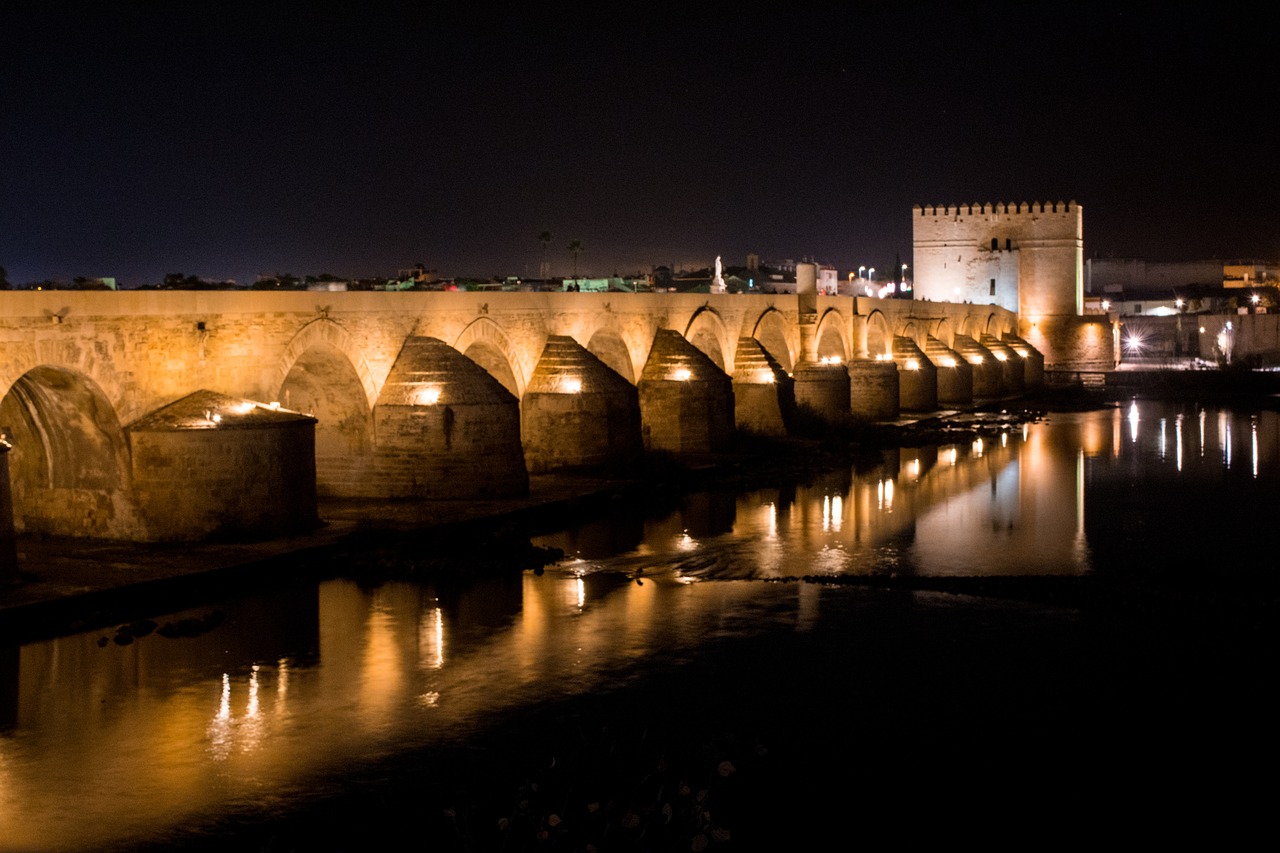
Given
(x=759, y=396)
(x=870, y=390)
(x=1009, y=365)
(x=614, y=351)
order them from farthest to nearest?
(x=1009, y=365), (x=870, y=390), (x=759, y=396), (x=614, y=351)

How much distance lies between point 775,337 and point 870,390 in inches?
122

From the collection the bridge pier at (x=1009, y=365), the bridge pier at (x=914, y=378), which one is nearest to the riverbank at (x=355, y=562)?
the bridge pier at (x=914, y=378)

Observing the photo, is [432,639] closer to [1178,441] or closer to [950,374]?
[1178,441]

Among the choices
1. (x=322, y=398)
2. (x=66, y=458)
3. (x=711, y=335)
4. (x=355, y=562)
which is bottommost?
(x=355, y=562)

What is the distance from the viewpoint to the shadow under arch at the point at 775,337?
26.9 m

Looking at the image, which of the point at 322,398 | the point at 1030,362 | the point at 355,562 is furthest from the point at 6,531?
the point at 1030,362

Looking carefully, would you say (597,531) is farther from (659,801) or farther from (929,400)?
(929,400)

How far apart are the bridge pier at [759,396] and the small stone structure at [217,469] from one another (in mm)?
12089

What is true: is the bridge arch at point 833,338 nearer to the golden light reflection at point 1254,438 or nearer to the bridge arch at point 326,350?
the golden light reflection at point 1254,438

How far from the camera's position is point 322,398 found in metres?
15.6

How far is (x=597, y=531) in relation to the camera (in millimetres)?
14883

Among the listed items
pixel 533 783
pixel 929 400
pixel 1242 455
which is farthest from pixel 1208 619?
pixel 929 400

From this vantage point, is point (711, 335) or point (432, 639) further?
point (711, 335)

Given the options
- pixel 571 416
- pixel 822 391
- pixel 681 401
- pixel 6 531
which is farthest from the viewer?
pixel 822 391
